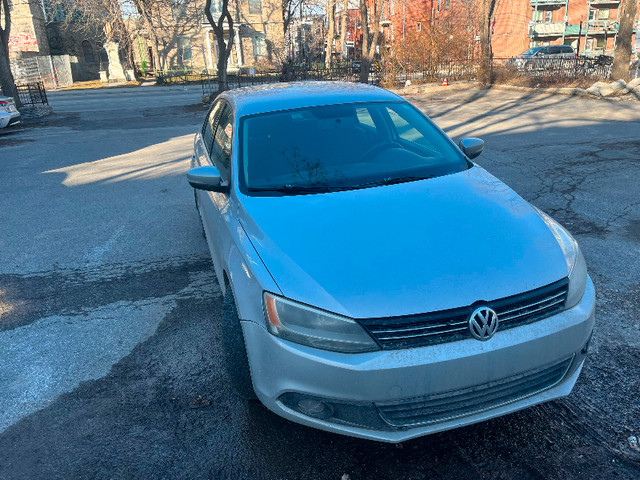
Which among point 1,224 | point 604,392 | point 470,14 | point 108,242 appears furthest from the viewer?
point 470,14

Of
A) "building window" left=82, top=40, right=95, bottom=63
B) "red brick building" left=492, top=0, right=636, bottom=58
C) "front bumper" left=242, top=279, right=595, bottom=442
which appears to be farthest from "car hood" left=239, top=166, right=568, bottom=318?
"building window" left=82, top=40, right=95, bottom=63

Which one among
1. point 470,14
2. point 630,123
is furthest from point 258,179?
point 470,14

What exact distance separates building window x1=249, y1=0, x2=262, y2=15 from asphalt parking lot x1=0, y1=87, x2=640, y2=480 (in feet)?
132

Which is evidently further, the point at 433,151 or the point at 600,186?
the point at 600,186

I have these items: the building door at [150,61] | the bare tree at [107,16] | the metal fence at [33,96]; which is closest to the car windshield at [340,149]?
the metal fence at [33,96]

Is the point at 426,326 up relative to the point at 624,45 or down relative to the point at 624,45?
down

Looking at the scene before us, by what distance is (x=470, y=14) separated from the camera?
3872cm

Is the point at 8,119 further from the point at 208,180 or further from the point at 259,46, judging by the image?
the point at 259,46

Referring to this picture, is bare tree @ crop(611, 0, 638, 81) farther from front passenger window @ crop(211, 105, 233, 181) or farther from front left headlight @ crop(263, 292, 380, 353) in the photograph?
front left headlight @ crop(263, 292, 380, 353)

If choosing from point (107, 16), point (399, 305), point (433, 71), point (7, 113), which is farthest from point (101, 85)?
point (399, 305)

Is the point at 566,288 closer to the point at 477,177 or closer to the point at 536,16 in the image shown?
the point at 477,177

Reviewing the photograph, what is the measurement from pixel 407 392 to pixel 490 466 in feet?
2.27

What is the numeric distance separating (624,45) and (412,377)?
65.1 feet

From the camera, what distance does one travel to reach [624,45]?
1759 centimetres
